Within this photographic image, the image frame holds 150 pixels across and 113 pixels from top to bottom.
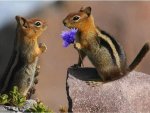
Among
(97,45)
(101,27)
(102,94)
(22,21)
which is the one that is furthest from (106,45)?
(101,27)

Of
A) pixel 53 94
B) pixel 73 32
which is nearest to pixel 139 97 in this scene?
pixel 73 32

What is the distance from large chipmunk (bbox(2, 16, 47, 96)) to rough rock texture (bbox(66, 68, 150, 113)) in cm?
48

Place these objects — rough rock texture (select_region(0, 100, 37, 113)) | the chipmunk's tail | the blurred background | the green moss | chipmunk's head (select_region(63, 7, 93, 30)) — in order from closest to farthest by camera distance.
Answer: rough rock texture (select_region(0, 100, 37, 113))
the green moss
chipmunk's head (select_region(63, 7, 93, 30))
the chipmunk's tail
the blurred background

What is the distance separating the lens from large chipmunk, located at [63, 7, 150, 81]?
7797 mm

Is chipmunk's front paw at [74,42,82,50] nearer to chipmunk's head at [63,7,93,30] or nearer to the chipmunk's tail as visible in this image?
chipmunk's head at [63,7,93,30]

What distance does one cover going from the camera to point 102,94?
7770 mm

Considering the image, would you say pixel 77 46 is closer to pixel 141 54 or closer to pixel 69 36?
pixel 69 36

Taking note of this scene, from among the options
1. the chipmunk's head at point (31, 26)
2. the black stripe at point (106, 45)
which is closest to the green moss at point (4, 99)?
the chipmunk's head at point (31, 26)

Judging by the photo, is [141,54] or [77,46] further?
[141,54]

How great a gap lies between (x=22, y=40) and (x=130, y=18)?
1152cm

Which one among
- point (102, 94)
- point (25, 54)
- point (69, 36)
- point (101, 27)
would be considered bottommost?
point (101, 27)

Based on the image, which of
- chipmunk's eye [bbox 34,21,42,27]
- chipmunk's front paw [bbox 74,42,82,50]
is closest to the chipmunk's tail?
chipmunk's front paw [bbox 74,42,82,50]

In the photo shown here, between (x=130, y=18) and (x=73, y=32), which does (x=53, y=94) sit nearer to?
(x=130, y=18)

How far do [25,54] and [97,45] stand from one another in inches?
35.6
